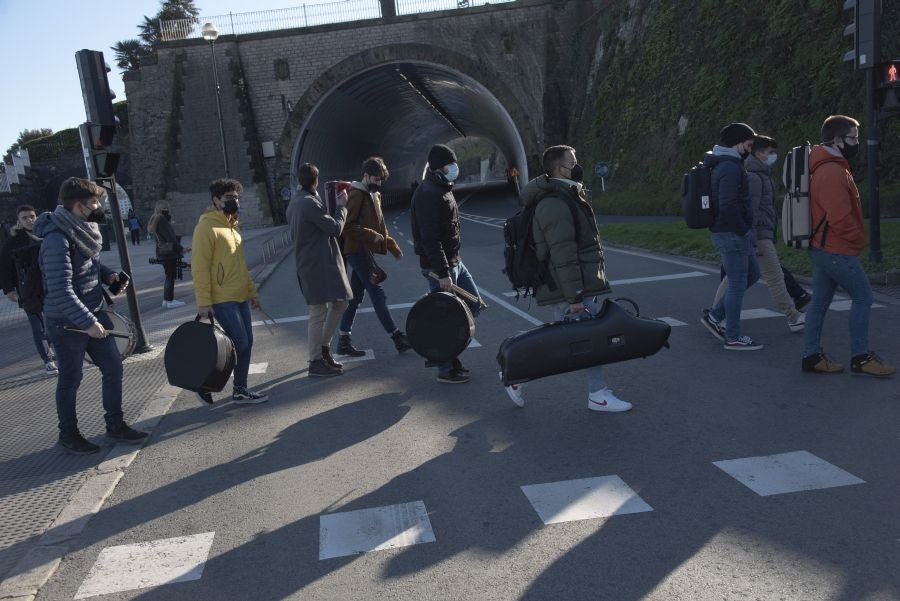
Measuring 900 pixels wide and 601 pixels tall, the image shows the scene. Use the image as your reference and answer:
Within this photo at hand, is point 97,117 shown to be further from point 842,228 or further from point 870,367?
point 870,367

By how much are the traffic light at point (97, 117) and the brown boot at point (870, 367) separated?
771cm

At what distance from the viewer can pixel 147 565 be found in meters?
3.87

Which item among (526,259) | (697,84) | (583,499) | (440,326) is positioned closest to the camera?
(583,499)

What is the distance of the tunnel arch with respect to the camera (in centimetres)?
3575

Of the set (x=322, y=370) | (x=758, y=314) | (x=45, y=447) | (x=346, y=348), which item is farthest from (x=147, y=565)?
(x=758, y=314)

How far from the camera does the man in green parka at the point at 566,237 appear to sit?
212 inches

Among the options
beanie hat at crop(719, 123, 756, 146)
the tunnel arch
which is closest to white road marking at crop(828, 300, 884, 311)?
beanie hat at crop(719, 123, 756, 146)

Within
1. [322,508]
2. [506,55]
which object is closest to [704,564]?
[322,508]

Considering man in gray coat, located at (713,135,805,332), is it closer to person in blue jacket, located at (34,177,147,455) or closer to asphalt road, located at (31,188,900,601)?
asphalt road, located at (31,188,900,601)

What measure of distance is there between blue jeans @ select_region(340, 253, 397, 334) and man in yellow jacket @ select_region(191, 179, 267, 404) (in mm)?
1610

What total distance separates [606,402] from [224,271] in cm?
320

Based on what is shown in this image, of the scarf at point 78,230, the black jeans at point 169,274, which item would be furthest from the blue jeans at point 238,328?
the black jeans at point 169,274

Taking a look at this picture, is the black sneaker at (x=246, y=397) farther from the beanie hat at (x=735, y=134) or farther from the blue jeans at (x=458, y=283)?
the beanie hat at (x=735, y=134)

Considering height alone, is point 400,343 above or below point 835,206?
below
